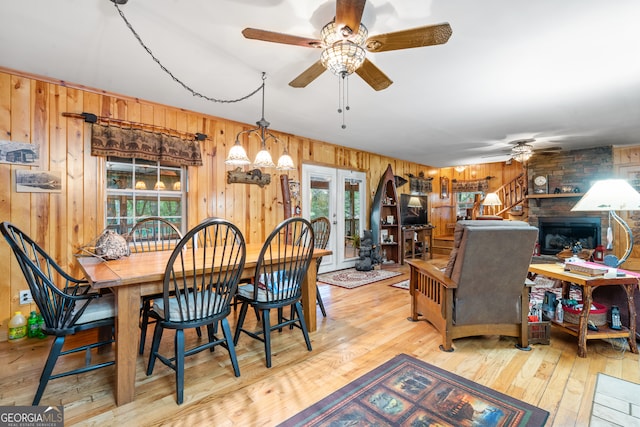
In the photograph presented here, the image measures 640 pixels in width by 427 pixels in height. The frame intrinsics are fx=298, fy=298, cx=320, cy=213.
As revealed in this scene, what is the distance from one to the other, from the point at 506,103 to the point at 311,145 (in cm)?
277

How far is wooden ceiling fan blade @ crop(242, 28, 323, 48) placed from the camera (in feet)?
5.32

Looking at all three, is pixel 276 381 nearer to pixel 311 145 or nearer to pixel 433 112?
pixel 433 112

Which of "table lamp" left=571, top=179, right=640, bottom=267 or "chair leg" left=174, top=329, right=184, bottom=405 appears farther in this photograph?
"table lamp" left=571, top=179, right=640, bottom=267

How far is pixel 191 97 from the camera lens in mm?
3154

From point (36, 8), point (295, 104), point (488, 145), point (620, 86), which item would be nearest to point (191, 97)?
point (295, 104)

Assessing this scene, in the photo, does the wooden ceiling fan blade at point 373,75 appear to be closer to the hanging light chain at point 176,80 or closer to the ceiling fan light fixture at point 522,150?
the hanging light chain at point 176,80

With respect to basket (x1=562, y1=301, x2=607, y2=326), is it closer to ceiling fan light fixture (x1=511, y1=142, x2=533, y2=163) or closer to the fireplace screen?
ceiling fan light fixture (x1=511, y1=142, x2=533, y2=163)

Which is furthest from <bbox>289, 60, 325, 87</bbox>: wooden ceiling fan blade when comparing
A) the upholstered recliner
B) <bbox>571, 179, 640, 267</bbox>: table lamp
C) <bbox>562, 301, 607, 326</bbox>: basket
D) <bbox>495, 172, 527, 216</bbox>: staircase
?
<bbox>495, 172, 527, 216</bbox>: staircase

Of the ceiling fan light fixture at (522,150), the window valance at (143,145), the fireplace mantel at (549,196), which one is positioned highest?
the ceiling fan light fixture at (522,150)

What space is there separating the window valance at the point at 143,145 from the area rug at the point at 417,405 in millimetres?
2910

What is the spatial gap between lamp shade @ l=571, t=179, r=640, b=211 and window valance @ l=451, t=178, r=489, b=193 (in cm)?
551

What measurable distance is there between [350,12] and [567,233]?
684 cm

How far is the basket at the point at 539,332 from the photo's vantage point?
2.42 meters

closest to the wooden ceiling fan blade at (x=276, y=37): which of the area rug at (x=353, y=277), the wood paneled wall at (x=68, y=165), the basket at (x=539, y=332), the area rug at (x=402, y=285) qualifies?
the wood paneled wall at (x=68, y=165)
